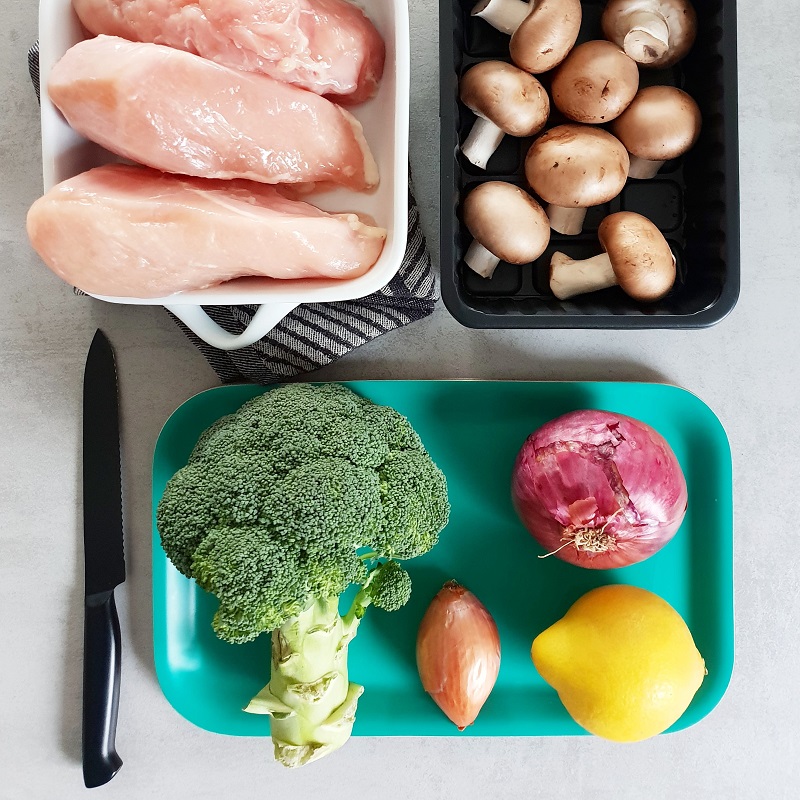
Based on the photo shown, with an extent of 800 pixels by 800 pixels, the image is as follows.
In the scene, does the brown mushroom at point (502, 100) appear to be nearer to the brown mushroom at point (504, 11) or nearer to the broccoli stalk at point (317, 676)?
the brown mushroom at point (504, 11)

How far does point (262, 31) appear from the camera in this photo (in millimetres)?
657

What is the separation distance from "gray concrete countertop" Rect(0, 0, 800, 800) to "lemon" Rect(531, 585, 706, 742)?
17 centimetres

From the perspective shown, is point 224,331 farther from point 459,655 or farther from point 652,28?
point 652,28

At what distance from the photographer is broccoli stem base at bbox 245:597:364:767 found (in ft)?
2.56

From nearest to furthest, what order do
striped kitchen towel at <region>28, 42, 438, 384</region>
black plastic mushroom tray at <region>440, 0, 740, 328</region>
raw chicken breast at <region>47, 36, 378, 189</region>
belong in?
raw chicken breast at <region>47, 36, 378, 189</region> → black plastic mushroom tray at <region>440, 0, 740, 328</region> → striped kitchen towel at <region>28, 42, 438, 384</region>

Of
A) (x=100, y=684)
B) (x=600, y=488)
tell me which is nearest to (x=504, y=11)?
(x=600, y=488)

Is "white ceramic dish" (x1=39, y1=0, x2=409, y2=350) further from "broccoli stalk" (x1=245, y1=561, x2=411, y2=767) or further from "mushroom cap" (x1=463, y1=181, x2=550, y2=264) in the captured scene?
"broccoli stalk" (x1=245, y1=561, x2=411, y2=767)

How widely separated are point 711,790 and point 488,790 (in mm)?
289

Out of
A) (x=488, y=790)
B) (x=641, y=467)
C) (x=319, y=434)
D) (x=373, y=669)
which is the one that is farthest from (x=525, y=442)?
(x=488, y=790)

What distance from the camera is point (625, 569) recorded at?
900mm

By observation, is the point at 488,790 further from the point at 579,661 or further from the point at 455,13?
the point at 455,13

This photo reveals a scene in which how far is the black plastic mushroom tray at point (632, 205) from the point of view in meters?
0.75

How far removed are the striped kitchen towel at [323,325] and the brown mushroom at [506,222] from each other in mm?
108

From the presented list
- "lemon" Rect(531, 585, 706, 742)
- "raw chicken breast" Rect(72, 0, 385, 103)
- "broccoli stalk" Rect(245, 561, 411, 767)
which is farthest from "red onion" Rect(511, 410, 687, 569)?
"raw chicken breast" Rect(72, 0, 385, 103)
